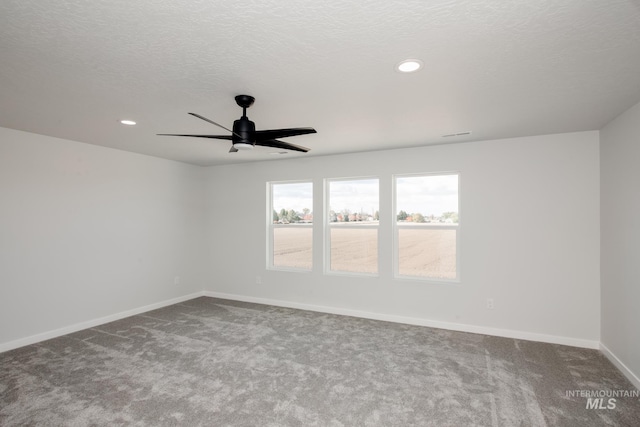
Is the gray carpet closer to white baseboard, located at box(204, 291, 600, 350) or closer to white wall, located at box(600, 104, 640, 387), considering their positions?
white baseboard, located at box(204, 291, 600, 350)

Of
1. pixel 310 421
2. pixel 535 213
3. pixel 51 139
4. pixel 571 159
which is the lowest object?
pixel 310 421

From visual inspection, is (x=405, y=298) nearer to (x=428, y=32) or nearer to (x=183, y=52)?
(x=428, y=32)

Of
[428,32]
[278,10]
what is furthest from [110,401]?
[428,32]

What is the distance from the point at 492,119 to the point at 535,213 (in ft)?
4.67

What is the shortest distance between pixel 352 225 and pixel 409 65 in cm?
313

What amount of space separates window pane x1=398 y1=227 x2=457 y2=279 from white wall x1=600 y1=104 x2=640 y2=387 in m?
1.55

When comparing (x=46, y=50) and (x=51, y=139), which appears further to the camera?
(x=51, y=139)

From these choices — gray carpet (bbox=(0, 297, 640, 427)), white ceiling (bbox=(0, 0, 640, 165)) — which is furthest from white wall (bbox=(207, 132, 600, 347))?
white ceiling (bbox=(0, 0, 640, 165))

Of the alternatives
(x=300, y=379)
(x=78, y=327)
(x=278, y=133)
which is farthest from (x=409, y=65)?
(x=78, y=327)

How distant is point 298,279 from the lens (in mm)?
5211

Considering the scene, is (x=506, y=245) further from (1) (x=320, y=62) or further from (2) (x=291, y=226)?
(1) (x=320, y=62)

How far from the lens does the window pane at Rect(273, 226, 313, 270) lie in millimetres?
5242

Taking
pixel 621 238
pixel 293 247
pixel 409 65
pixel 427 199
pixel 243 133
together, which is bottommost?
pixel 293 247

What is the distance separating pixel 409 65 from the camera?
202cm
